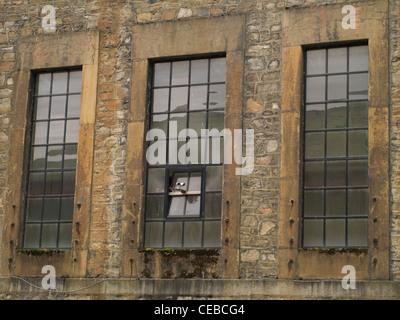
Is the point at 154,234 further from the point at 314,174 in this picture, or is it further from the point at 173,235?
the point at 314,174

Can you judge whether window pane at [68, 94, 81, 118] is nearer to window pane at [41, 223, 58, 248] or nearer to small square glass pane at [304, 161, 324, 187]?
window pane at [41, 223, 58, 248]

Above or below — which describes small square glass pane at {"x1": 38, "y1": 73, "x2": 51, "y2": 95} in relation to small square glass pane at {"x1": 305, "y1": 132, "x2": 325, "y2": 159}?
above

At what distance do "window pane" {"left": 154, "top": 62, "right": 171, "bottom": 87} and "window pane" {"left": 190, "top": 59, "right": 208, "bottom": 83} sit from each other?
16.2 inches

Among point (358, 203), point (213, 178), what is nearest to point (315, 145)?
point (358, 203)

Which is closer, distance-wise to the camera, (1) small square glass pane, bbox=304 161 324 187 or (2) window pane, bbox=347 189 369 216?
(2) window pane, bbox=347 189 369 216

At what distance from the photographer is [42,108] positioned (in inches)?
607

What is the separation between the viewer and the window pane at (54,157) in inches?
596

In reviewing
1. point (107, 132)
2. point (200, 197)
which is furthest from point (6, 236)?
point (200, 197)

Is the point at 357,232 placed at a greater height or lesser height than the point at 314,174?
lesser

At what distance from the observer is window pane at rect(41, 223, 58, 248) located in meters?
14.9

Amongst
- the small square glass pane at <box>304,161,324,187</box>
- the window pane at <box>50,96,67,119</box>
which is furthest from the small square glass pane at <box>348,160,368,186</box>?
the window pane at <box>50,96,67,119</box>

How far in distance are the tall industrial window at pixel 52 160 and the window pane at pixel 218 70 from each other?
224 centimetres

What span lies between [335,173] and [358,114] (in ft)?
2.95

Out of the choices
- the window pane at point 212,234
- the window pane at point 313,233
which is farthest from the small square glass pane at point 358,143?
the window pane at point 212,234
